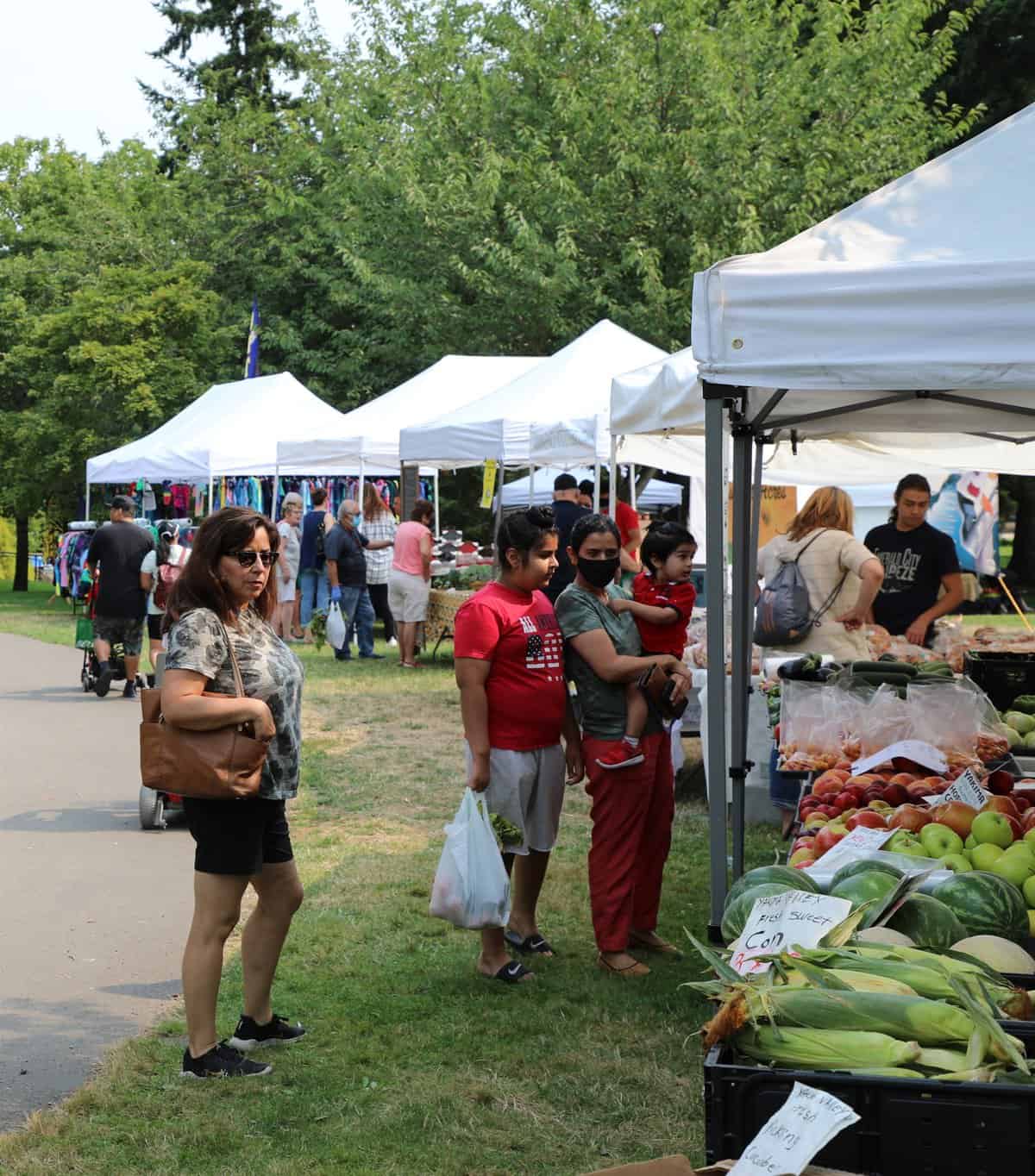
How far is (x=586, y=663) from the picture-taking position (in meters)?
5.96

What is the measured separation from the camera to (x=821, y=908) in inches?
122

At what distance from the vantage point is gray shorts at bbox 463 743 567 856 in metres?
5.75

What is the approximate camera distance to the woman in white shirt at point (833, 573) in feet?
27.5

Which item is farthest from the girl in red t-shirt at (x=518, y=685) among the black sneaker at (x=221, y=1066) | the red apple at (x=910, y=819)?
the red apple at (x=910, y=819)

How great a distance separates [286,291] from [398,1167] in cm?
3375

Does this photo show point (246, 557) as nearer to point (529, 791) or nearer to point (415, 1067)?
point (529, 791)

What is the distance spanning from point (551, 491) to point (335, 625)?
14100 millimetres

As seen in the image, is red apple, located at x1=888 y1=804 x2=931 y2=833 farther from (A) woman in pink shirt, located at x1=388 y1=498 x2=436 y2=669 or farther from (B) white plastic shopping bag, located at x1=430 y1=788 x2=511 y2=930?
(A) woman in pink shirt, located at x1=388 y1=498 x2=436 y2=669

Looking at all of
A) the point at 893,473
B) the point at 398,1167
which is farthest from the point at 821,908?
the point at 893,473

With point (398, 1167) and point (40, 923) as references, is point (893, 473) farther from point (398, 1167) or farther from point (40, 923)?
point (398, 1167)

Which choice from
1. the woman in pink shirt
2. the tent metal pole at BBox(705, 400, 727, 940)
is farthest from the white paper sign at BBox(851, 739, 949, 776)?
the woman in pink shirt

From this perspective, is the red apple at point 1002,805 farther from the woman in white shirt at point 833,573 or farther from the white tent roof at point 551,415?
the white tent roof at point 551,415

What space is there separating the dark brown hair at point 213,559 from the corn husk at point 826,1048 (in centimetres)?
264

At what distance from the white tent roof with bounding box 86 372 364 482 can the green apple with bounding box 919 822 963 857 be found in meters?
18.3
